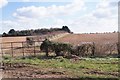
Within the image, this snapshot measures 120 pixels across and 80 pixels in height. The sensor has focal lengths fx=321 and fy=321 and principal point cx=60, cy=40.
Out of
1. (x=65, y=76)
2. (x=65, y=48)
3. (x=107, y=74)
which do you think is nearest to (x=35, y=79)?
(x=65, y=76)

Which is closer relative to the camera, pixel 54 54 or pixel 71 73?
pixel 71 73

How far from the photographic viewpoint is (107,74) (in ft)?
48.9

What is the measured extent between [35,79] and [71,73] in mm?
2376

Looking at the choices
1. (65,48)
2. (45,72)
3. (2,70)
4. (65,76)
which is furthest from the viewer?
(65,48)

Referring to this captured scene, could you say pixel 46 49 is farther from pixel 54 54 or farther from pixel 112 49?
pixel 112 49

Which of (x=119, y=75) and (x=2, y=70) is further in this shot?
(x=2, y=70)

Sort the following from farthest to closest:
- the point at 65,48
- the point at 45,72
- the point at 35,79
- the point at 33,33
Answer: the point at 33,33 < the point at 65,48 < the point at 45,72 < the point at 35,79

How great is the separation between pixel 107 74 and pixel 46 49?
12778mm

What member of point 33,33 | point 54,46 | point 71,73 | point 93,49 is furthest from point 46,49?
point 33,33

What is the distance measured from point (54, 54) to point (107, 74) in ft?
40.5

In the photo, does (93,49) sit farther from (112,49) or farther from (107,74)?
(107,74)

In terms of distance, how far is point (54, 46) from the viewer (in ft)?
88.3

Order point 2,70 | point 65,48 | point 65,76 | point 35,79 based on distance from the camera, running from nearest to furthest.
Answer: point 35,79, point 65,76, point 2,70, point 65,48

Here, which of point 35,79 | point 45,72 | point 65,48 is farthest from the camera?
point 65,48
